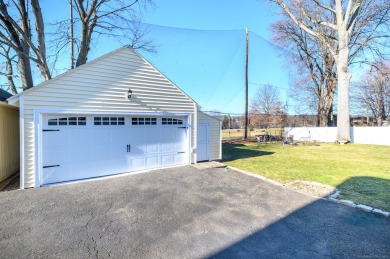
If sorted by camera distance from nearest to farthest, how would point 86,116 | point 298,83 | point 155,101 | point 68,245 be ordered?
point 68,245 < point 86,116 < point 155,101 < point 298,83

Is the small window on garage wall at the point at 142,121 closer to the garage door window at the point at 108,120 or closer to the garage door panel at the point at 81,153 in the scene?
the garage door window at the point at 108,120

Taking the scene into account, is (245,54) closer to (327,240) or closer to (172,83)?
(172,83)

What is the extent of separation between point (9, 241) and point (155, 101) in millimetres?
5163

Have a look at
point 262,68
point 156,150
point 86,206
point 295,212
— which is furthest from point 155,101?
point 262,68

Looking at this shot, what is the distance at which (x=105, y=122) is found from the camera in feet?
21.0

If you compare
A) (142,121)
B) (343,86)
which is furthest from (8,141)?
(343,86)

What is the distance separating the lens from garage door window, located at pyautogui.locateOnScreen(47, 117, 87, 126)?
5.59 m

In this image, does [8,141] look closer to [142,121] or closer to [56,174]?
[56,174]

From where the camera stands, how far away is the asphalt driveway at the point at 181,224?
2.88m

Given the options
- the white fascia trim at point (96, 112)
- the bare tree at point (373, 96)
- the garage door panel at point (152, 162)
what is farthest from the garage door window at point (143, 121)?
the bare tree at point (373, 96)

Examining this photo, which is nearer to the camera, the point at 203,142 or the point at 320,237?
the point at 320,237

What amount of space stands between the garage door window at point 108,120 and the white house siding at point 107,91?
0.33 m

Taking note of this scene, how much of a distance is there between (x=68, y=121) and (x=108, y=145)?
1.31 metres

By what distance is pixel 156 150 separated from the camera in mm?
7434
